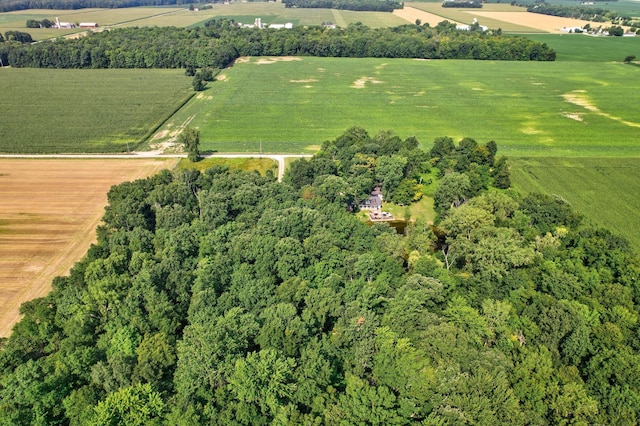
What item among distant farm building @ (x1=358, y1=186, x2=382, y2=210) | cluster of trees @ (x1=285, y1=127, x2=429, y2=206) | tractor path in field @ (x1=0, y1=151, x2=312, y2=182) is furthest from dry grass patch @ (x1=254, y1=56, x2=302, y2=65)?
distant farm building @ (x1=358, y1=186, x2=382, y2=210)

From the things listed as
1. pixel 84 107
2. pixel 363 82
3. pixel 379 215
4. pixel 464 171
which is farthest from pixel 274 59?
pixel 379 215

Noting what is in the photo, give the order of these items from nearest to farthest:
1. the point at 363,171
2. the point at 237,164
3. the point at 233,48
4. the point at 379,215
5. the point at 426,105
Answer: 1. the point at 379,215
2. the point at 363,171
3. the point at 237,164
4. the point at 426,105
5. the point at 233,48

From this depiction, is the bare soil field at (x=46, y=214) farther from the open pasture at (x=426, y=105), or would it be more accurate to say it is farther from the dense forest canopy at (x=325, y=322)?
the open pasture at (x=426, y=105)

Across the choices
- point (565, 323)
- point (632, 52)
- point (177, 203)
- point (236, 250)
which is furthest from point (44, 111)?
point (632, 52)

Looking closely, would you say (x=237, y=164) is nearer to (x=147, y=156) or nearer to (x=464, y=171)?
(x=147, y=156)

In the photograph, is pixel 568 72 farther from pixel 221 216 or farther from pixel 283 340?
pixel 283 340

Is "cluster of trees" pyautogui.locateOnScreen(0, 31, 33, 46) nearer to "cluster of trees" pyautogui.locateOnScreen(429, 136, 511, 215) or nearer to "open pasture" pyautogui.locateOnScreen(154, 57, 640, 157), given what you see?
"open pasture" pyautogui.locateOnScreen(154, 57, 640, 157)
